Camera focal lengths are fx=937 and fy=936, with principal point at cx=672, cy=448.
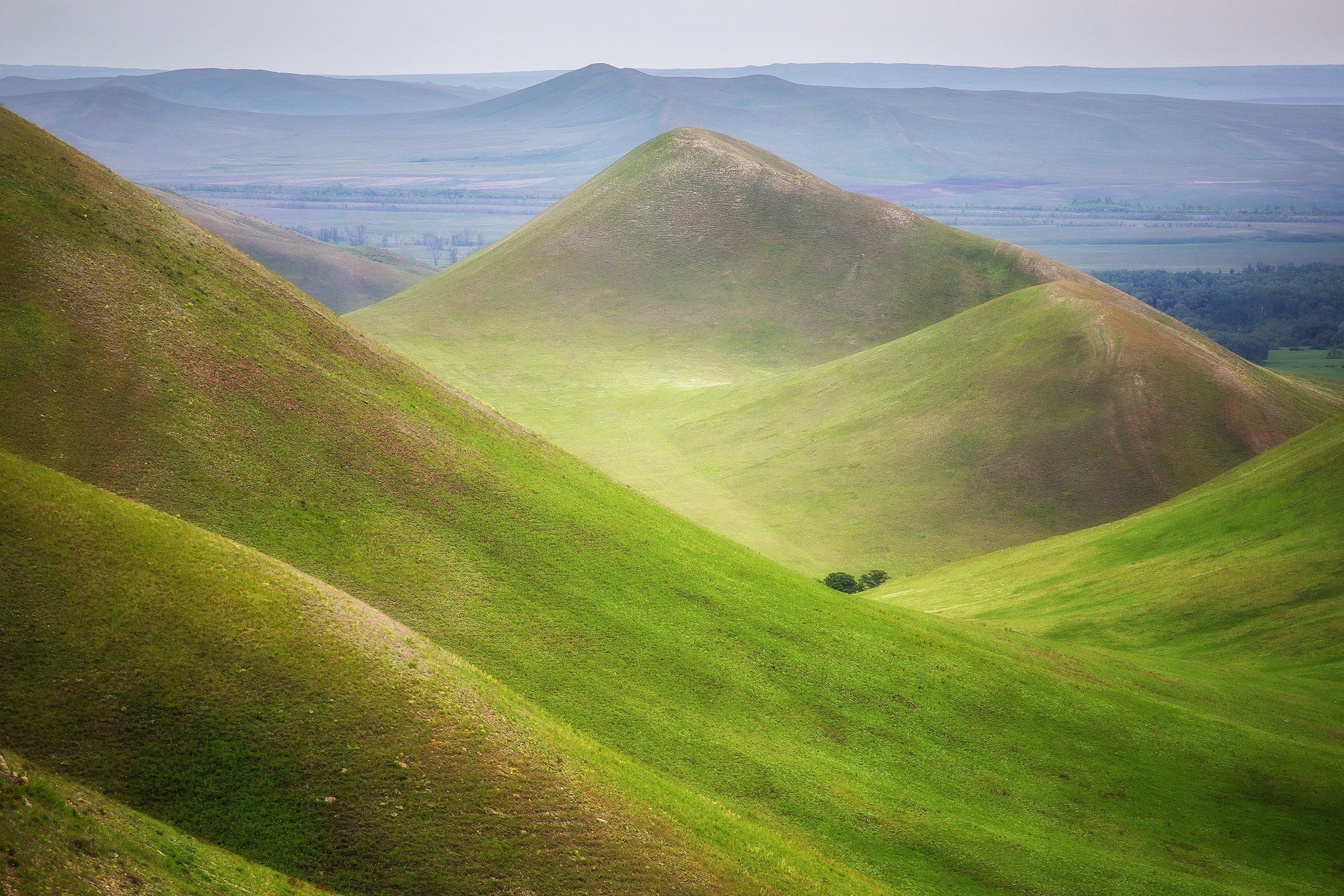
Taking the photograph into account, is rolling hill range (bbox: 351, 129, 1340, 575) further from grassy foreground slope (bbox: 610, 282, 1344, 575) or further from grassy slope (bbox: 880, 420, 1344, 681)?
grassy slope (bbox: 880, 420, 1344, 681)

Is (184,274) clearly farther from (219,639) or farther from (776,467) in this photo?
(776,467)

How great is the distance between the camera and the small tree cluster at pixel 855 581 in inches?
2960

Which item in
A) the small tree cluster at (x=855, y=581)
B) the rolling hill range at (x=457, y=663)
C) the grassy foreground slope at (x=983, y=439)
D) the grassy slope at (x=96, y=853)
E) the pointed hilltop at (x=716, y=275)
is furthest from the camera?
the pointed hilltop at (x=716, y=275)

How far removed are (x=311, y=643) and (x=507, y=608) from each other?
12212 millimetres

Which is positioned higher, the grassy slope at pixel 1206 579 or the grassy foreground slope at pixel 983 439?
the grassy foreground slope at pixel 983 439

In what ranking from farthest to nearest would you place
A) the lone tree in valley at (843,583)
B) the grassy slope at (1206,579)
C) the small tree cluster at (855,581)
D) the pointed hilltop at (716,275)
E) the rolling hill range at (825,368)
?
1. the pointed hilltop at (716,275)
2. the rolling hill range at (825,368)
3. the small tree cluster at (855,581)
4. the lone tree in valley at (843,583)
5. the grassy slope at (1206,579)

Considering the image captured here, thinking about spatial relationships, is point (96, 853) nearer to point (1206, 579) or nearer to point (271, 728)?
point (271, 728)

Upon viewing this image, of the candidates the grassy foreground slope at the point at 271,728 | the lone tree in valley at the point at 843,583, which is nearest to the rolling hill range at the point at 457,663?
Result: the grassy foreground slope at the point at 271,728

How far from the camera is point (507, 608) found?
129 feet

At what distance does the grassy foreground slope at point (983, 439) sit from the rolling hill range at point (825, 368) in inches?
11.5

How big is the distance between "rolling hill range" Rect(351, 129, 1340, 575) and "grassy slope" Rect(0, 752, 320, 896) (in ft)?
210

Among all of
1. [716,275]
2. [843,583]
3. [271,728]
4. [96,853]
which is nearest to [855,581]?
[843,583]

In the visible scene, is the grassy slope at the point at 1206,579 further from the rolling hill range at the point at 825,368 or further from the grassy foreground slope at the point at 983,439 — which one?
the rolling hill range at the point at 825,368

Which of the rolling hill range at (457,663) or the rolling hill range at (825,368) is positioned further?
the rolling hill range at (825,368)
